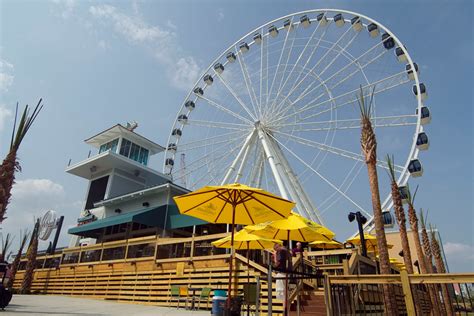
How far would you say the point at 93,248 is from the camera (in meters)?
18.6

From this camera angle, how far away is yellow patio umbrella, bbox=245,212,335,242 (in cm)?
891

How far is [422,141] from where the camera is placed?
54.4 ft

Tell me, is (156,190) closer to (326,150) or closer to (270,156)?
(270,156)

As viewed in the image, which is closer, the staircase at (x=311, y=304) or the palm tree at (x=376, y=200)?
the palm tree at (x=376, y=200)

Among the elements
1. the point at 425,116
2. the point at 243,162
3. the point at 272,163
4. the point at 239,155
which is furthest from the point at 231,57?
the point at 425,116

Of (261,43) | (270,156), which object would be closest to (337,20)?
(261,43)

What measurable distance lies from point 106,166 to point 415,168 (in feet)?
79.9

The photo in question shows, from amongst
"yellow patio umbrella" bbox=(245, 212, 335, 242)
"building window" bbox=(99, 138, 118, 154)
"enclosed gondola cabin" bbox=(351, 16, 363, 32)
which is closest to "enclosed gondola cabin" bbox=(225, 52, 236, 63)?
"enclosed gondola cabin" bbox=(351, 16, 363, 32)

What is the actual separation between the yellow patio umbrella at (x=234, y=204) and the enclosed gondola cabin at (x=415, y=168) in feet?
38.6

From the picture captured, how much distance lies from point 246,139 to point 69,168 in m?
19.4

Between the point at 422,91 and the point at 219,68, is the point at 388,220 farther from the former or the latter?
the point at 219,68

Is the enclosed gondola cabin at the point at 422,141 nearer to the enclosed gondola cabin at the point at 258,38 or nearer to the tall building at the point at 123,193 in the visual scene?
the tall building at the point at 123,193

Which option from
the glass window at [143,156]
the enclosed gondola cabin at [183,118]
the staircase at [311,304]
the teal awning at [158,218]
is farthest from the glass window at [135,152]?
the staircase at [311,304]

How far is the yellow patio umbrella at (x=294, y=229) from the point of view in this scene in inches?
351
